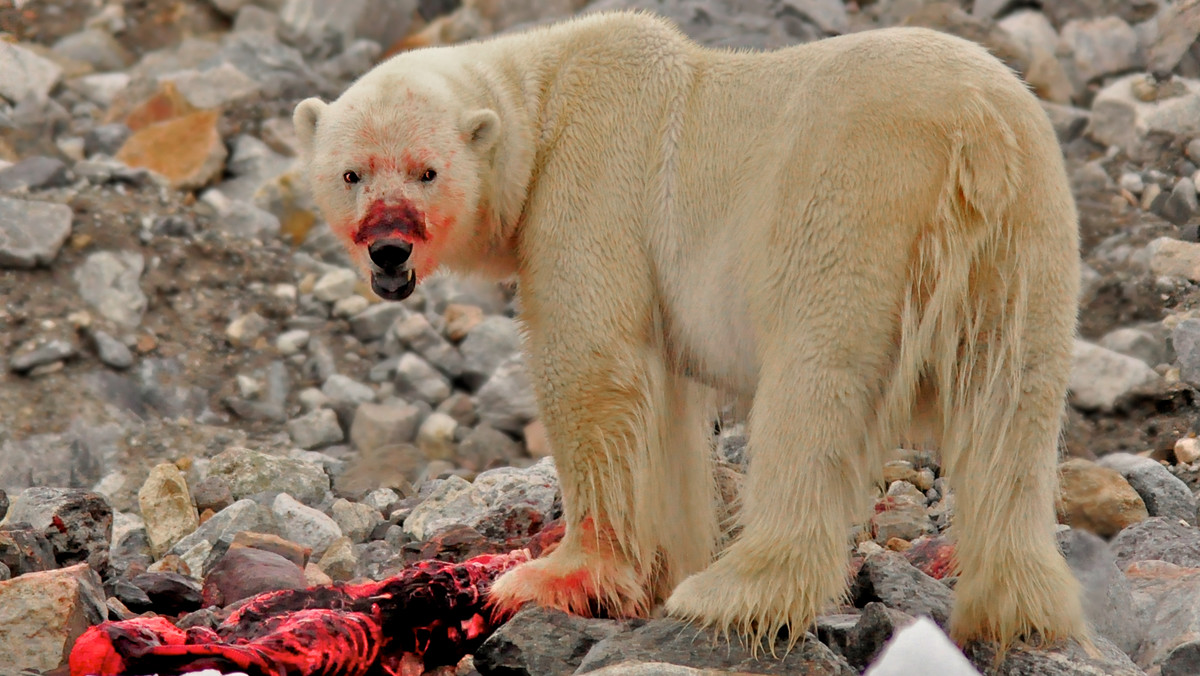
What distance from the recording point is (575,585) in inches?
190

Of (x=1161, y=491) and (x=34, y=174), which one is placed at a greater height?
(x=1161, y=491)

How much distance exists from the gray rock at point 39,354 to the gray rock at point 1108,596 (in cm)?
749

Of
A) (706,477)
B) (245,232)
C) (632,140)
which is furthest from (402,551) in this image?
(245,232)

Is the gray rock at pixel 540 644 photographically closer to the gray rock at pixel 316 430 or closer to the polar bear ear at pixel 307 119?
the polar bear ear at pixel 307 119

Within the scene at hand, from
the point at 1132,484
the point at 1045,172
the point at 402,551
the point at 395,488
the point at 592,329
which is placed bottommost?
the point at 395,488

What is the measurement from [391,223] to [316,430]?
5.35 meters

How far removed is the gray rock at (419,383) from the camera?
1027 cm

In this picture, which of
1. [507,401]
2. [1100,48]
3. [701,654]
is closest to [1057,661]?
[701,654]

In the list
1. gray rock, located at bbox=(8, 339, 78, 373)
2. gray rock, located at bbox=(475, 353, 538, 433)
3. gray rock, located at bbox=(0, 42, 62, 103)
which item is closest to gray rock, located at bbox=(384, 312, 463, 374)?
gray rock, located at bbox=(475, 353, 538, 433)

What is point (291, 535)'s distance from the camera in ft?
21.4

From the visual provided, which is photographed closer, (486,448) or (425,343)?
(486,448)

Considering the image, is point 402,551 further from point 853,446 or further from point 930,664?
point 930,664

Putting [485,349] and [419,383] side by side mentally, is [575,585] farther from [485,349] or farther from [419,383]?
[485,349]

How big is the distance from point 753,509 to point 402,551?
239 cm
